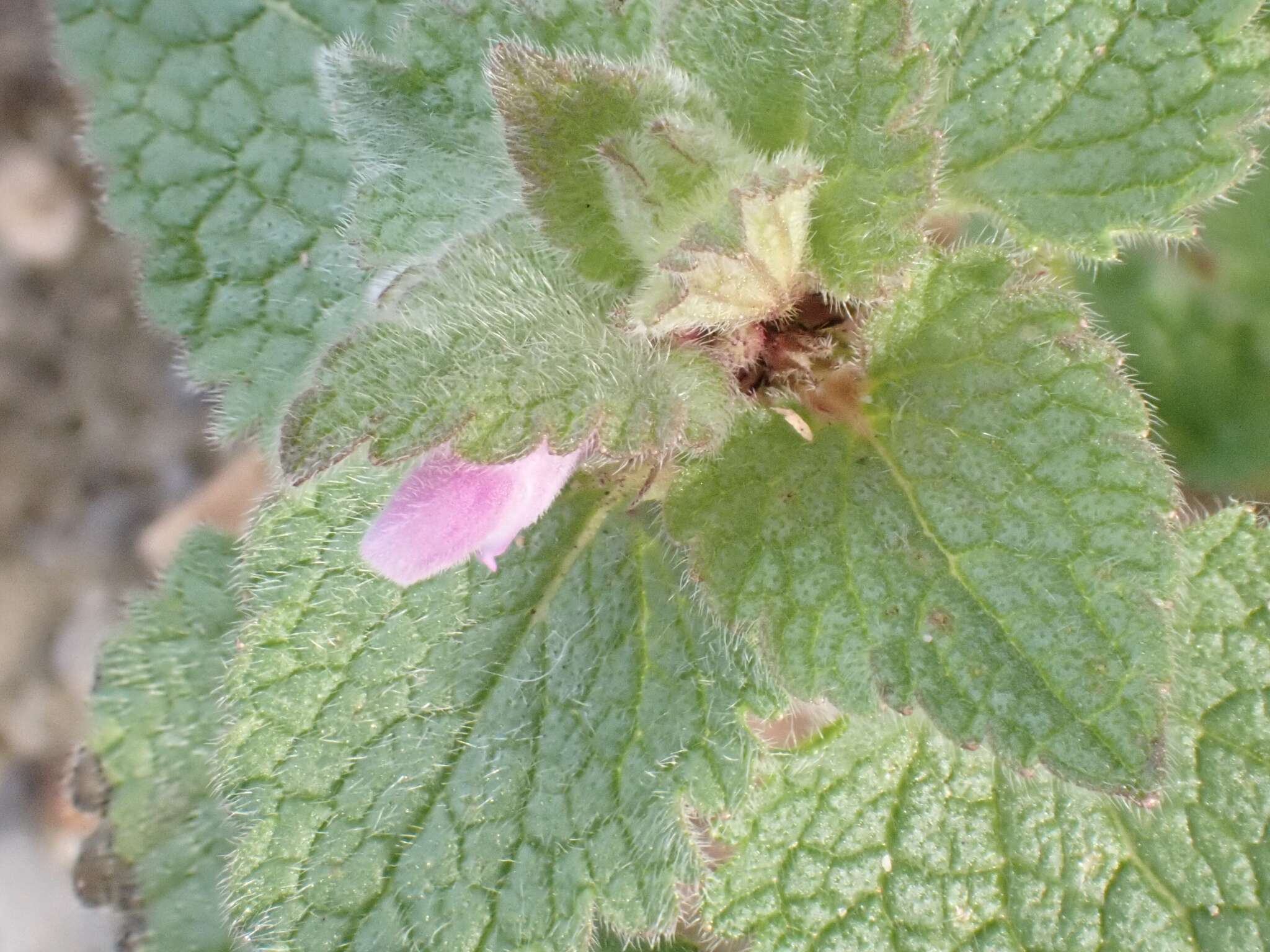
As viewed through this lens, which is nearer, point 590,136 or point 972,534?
point 590,136

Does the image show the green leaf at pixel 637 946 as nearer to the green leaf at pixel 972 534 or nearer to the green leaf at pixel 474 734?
the green leaf at pixel 474 734

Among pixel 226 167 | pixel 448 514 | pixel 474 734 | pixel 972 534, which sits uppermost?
pixel 972 534

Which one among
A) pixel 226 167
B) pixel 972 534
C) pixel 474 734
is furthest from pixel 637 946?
pixel 226 167

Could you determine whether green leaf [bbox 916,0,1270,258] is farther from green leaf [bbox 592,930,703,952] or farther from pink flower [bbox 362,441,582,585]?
green leaf [bbox 592,930,703,952]

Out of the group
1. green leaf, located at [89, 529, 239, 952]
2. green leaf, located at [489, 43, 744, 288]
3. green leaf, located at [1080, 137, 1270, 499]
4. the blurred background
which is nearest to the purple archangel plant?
green leaf, located at [489, 43, 744, 288]

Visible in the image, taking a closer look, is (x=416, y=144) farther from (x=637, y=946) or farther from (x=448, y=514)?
(x=637, y=946)

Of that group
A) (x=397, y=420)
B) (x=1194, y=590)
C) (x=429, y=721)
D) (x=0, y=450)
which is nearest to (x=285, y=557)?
(x=429, y=721)

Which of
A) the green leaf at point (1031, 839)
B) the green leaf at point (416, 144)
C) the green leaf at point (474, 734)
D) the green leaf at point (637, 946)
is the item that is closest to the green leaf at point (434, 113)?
the green leaf at point (416, 144)

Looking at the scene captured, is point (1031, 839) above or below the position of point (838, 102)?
below
